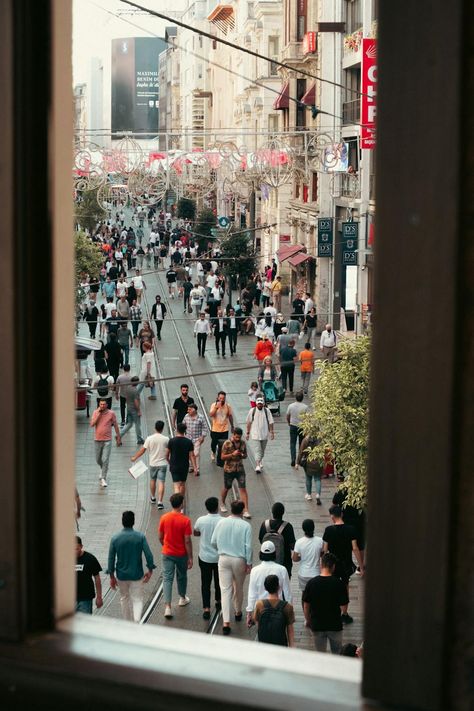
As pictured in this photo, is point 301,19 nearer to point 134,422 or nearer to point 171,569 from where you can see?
point 134,422

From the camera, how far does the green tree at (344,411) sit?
12.9 metres

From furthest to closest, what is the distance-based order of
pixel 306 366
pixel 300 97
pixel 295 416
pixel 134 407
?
pixel 300 97 → pixel 306 366 → pixel 134 407 → pixel 295 416

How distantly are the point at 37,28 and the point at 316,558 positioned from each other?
26.8 ft

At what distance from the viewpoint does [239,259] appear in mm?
38969

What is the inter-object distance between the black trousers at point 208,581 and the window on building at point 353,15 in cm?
2564

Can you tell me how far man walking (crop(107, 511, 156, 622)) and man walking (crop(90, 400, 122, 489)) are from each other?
5.93 m

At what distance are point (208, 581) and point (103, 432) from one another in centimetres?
547

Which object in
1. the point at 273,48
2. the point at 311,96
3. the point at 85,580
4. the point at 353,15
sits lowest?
the point at 85,580

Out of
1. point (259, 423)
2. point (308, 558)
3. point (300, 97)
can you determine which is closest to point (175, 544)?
point (308, 558)

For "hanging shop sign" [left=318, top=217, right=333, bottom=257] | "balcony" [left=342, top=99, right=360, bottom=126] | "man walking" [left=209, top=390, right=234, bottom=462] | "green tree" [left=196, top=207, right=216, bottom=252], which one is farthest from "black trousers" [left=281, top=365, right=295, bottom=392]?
"green tree" [left=196, top=207, right=216, bottom=252]

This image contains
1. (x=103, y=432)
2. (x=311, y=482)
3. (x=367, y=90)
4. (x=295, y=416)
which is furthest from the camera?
(x=367, y=90)

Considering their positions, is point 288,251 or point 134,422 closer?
point 134,422

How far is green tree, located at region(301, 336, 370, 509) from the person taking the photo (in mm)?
12938

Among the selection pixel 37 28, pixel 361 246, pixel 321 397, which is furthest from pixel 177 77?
pixel 37 28
